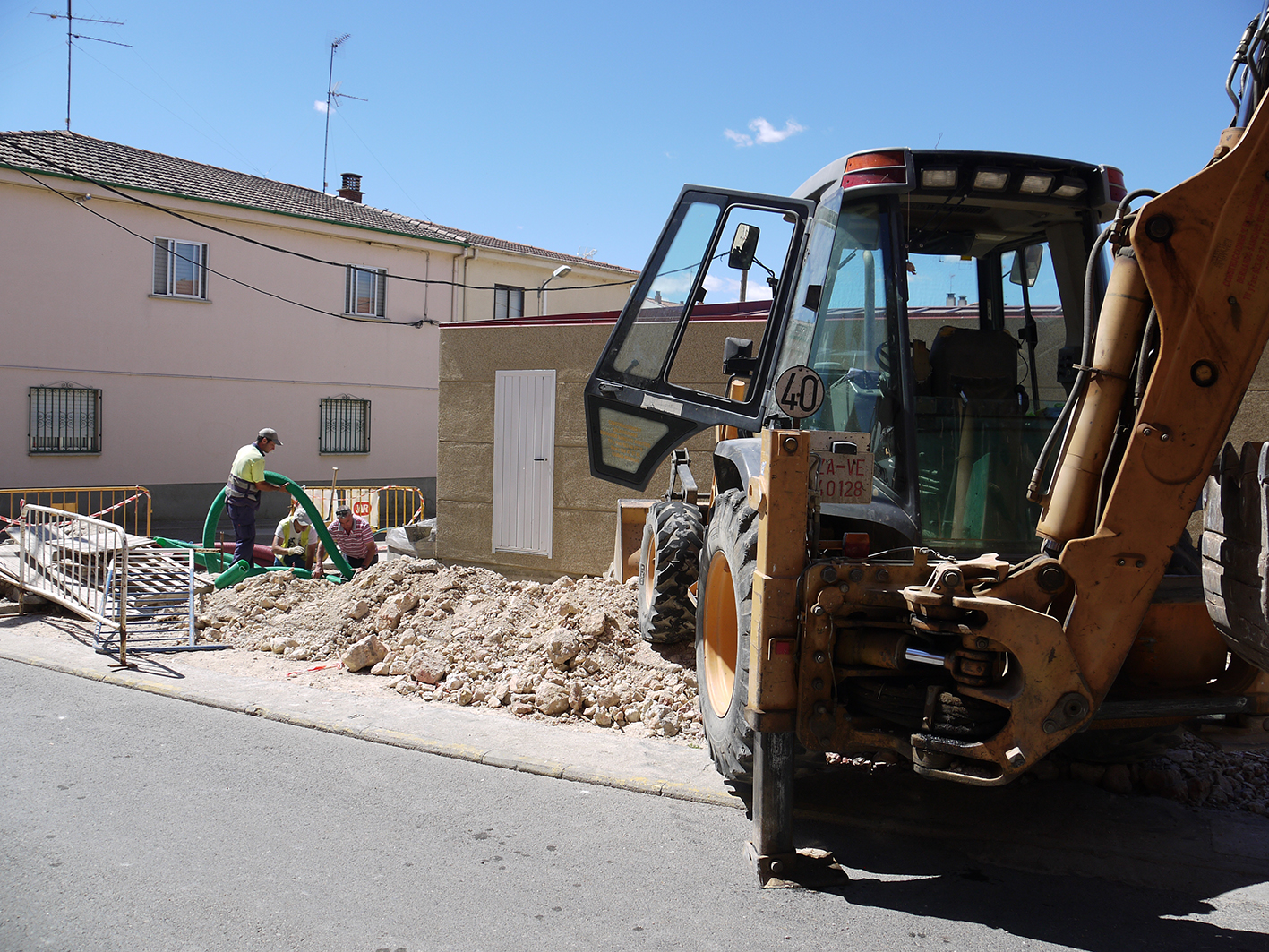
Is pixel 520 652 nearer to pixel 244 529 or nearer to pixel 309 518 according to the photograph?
pixel 309 518

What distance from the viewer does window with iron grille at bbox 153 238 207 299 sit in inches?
736

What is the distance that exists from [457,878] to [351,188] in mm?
25333

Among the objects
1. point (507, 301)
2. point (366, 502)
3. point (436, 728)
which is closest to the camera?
point (436, 728)

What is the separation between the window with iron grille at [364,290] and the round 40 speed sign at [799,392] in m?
19.2

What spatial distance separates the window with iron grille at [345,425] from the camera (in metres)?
21.3

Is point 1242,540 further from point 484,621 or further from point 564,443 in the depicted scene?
point 564,443

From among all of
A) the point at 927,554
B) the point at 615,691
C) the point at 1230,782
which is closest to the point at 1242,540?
the point at 927,554

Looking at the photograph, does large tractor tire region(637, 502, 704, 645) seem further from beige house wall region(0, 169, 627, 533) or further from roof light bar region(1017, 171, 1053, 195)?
beige house wall region(0, 169, 627, 533)

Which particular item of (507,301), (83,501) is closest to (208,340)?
(83,501)

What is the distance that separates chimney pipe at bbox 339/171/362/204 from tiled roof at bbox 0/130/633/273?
0.47 meters

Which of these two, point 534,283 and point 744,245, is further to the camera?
point 534,283

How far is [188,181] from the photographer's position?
20.2 m

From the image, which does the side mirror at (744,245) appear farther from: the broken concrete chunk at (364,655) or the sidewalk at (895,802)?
the broken concrete chunk at (364,655)

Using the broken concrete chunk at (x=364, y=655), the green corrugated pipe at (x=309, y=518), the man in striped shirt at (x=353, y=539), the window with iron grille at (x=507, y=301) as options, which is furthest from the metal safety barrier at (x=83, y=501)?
the broken concrete chunk at (x=364, y=655)
